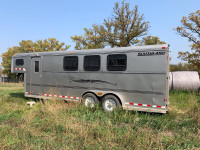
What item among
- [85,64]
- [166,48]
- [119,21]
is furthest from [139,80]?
[119,21]

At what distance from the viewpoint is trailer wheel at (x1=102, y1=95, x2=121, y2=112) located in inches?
285

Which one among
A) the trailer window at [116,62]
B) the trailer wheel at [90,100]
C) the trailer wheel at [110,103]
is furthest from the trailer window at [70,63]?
the trailer wheel at [110,103]

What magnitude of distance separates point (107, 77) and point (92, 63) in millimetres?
1023

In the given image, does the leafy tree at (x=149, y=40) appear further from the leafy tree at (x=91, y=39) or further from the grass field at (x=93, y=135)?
the grass field at (x=93, y=135)

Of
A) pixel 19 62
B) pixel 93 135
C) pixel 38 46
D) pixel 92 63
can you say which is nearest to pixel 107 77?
pixel 92 63

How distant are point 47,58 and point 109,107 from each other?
174 inches

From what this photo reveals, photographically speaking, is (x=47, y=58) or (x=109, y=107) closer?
(x=109, y=107)

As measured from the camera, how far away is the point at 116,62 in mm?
7438

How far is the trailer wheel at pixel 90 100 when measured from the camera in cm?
772

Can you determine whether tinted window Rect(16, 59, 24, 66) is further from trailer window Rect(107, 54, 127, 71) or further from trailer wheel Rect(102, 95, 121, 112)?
trailer wheel Rect(102, 95, 121, 112)

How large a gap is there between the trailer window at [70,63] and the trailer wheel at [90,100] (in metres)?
1.49

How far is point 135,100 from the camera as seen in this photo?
22.9 ft

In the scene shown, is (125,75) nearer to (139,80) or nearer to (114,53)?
(139,80)

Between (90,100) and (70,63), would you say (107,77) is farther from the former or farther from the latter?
(70,63)
